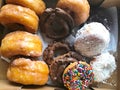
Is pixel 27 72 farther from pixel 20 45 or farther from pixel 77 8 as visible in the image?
pixel 77 8

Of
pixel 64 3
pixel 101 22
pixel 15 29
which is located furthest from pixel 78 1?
pixel 15 29

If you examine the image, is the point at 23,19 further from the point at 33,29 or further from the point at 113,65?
the point at 113,65

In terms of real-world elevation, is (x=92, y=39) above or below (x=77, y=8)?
below

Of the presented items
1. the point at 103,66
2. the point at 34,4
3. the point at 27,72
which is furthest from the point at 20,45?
the point at 103,66

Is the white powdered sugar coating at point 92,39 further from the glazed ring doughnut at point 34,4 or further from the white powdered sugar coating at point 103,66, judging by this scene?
the glazed ring doughnut at point 34,4

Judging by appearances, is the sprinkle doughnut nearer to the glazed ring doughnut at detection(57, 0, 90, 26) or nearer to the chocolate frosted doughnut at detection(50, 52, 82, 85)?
the chocolate frosted doughnut at detection(50, 52, 82, 85)
